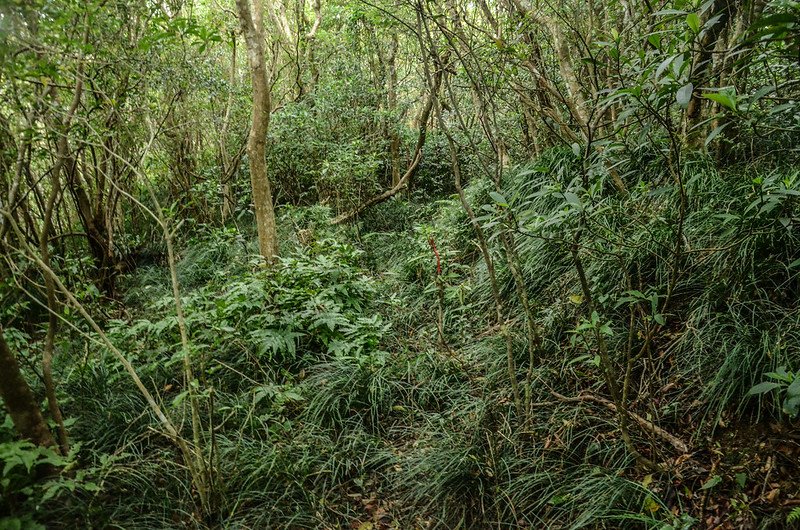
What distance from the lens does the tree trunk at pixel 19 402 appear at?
2.24 m

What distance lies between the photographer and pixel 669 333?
329 cm

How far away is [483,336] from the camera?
4371 mm

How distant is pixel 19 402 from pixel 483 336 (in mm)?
3392

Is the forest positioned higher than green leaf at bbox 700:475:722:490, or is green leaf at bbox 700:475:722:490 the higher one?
the forest

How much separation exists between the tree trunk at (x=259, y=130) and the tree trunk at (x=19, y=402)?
3.25 meters

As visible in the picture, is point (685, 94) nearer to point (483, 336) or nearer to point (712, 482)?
point (712, 482)

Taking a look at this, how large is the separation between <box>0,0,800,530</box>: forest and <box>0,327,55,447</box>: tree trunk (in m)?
0.01

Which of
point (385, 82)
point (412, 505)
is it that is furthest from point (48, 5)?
point (385, 82)

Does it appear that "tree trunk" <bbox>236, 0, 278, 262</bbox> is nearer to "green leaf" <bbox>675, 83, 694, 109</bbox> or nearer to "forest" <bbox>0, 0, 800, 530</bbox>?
"forest" <bbox>0, 0, 800, 530</bbox>

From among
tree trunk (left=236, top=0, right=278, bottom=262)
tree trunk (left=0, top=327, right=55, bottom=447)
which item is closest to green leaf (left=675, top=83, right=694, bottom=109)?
tree trunk (left=0, top=327, right=55, bottom=447)

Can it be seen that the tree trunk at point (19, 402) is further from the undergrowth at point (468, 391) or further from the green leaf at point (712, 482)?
the green leaf at point (712, 482)

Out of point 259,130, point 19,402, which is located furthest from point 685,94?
point 259,130

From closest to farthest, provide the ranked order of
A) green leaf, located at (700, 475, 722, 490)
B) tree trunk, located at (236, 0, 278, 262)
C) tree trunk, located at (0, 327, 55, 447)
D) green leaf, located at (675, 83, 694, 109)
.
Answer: green leaf, located at (675, 83, 694, 109)
tree trunk, located at (0, 327, 55, 447)
green leaf, located at (700, 475, 722, 490)
tree trunk, located at (236, 0, 278, 262)

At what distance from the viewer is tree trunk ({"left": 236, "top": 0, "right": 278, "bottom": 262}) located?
17.7ft
